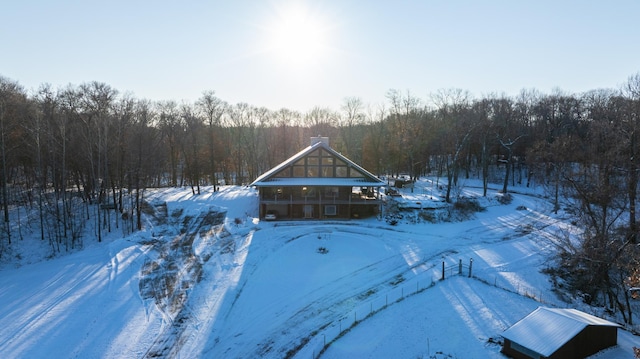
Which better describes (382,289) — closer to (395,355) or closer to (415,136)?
(395,355)

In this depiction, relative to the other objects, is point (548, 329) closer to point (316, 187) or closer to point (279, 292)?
point (279, 292)

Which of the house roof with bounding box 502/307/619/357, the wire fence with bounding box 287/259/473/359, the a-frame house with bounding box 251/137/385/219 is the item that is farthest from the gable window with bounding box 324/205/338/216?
the house roof with bounding box 502/307/619/357

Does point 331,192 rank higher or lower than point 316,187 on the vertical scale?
lower

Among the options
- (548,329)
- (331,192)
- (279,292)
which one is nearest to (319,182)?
(331,192)

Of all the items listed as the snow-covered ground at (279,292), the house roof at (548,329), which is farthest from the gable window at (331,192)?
the house roof at (548,329)

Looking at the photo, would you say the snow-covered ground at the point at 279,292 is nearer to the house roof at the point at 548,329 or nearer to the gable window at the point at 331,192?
the house roof at the point at 548,329

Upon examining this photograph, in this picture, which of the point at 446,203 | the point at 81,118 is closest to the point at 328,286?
the point at 446,203
